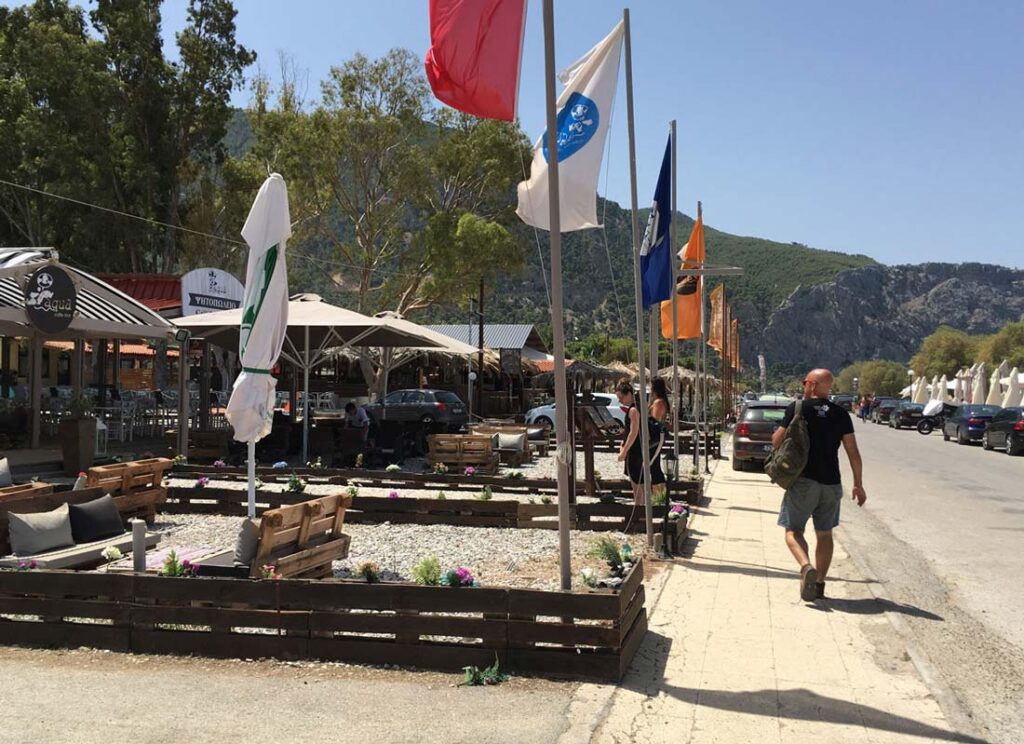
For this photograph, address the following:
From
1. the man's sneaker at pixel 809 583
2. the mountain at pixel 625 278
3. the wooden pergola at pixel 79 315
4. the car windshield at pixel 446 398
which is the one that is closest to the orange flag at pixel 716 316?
the car windshield at pixel 446 398

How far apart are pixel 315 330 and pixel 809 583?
12.4 m

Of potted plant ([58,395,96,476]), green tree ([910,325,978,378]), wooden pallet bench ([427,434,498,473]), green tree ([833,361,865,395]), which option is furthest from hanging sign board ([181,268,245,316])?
green tree ([833,361,865,395])

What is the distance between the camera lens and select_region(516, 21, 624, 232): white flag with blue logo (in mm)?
6387

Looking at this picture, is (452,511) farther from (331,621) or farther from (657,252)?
(331,621)

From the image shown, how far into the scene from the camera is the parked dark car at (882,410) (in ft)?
174

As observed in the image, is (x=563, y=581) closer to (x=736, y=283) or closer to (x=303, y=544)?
(x=303, y=544)

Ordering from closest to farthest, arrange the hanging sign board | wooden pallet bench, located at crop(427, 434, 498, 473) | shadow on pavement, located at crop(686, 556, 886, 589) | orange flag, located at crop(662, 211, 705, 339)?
shadow on pavement, located at crop(686, 556, 886, 589) → orange flag, located at crop(662, 211, 705, 339) → wooden pallet bench, located at crop(427, 434, 498, 473) → the hanging sign board

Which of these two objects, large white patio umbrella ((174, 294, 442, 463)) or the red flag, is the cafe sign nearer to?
large white patio umbrella ((174, 294, 442, 463))

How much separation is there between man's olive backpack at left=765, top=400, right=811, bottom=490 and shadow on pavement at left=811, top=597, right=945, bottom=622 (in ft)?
3.19

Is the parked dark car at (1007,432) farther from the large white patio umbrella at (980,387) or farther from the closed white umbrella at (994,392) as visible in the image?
the large white patio umbrella at (980,387)

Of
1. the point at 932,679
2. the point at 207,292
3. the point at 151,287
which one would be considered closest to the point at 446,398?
the point at 207,292

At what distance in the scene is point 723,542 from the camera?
9.63 meters

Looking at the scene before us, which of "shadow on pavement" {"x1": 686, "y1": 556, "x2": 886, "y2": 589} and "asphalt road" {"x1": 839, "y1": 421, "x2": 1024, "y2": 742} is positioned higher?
"shadow on pavement" {"x1": 686, "y1": 556, "x2": 886, "y2": 589}

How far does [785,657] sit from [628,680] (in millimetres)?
1141
